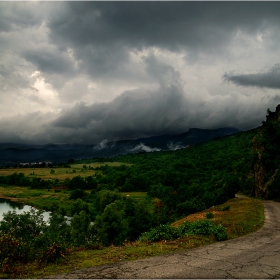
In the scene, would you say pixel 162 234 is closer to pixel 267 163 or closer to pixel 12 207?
A: pixel 267 163

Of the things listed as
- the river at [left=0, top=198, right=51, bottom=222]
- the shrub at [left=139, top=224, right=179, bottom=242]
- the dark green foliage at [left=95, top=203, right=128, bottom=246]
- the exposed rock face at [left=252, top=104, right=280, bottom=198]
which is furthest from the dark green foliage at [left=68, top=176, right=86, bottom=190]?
the shrub at [left=139, top=224, right=179, bottom=242]

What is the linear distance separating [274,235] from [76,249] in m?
12.9

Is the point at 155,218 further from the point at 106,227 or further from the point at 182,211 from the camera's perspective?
the point at 106,227

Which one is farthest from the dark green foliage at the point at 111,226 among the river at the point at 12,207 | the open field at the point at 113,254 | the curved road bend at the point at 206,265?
the river at the point at 12,207

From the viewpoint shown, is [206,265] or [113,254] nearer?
[206,265]

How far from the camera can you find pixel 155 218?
1955 inches

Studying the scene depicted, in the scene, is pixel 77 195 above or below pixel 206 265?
below

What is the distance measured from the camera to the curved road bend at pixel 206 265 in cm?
947

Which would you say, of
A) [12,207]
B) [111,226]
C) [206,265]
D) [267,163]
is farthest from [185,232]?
[12,207]

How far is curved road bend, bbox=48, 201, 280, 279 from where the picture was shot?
9469 millimetres

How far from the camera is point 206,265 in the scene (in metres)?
10.5

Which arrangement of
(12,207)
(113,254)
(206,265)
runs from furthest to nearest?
(12,207)
(113,254)
(206,265)

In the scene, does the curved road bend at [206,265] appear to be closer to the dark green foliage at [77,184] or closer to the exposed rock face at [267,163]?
the exposed rock face at [267,163]

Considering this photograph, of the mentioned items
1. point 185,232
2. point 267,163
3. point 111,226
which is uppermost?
point 267,163
